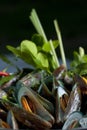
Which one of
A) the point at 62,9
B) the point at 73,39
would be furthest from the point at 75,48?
the point at 62,9

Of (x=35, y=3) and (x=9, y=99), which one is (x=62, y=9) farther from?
(x=9, y=99)

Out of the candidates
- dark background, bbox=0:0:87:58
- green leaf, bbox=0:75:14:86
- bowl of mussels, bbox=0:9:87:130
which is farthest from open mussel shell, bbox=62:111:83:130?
dark background, bbox=0:0:87:58

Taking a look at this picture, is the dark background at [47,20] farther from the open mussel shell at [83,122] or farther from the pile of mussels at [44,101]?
the open mussel shell at [83,122]

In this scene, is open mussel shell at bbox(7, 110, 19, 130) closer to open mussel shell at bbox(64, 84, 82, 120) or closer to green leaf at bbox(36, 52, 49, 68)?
open mussel shell at bbox(64, 84, 82, 120)

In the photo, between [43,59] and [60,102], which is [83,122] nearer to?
[60,102]

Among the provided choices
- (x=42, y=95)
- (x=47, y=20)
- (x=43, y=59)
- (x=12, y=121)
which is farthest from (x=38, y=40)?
(x=47, y=20)

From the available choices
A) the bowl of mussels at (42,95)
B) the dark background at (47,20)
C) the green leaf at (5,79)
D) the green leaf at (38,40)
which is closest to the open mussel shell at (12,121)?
the bowl of mussels at (42,95)

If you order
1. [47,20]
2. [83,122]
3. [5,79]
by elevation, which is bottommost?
[83,122]
